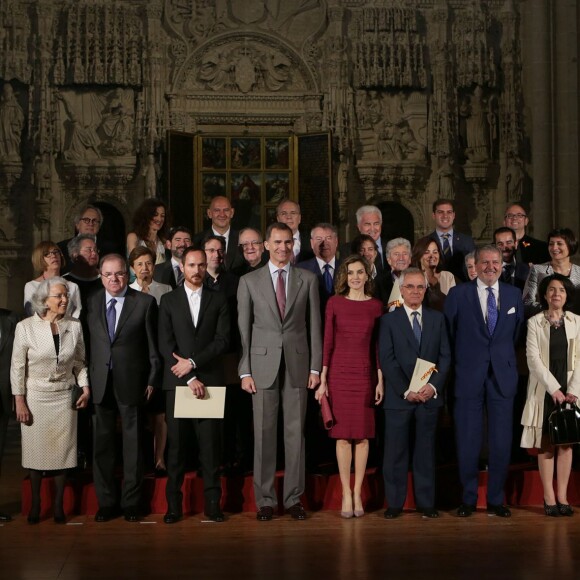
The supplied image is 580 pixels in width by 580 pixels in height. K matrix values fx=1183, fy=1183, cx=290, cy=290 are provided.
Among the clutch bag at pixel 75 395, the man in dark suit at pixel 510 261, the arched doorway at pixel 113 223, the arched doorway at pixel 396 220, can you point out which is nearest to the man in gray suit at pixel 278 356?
the clutch bag at pixel 75 395

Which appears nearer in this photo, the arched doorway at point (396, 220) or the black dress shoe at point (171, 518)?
the black dress shoe at point (171, 518)

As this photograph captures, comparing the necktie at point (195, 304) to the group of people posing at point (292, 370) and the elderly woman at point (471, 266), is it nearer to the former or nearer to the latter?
the group of people posing at point (292, 370)

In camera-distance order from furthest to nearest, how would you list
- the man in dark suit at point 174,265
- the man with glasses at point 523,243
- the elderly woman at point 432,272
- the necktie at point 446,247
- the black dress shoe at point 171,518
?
1. the man with glasses at point 523,243
2. the necktie at point 446,247
3. the man in dark suit at point 174,265
4. the elderly woman at point 432,272
5. the black dress shoe at point 171,518

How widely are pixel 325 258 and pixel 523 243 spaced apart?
2049 mm

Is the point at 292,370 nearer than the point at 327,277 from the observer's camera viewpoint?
Yes

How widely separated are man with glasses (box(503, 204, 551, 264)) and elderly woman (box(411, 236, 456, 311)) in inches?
45.7

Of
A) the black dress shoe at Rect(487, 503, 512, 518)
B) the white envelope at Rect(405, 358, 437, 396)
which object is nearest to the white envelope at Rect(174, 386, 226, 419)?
the white envelope at Rect(405, 358, 437, 396)

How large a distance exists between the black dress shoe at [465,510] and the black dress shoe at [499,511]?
0.34 ft

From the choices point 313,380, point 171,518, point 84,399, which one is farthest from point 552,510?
point 84,399

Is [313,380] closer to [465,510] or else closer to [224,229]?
[465,510]

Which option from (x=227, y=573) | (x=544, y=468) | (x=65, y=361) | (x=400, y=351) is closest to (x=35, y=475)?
(x=65, y=361)

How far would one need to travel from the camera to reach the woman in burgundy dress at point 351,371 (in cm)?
737

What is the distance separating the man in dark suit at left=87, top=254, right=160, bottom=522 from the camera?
733 centimetres

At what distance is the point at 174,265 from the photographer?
336 inches
